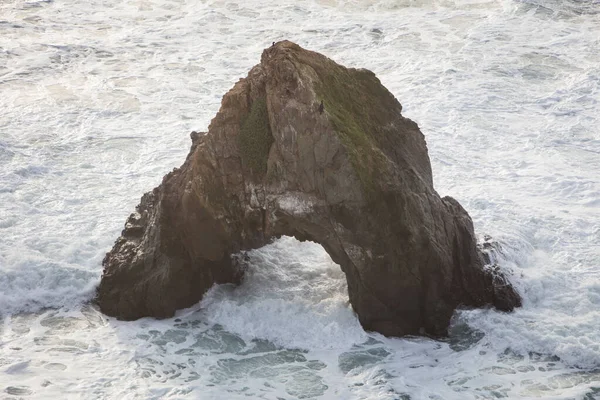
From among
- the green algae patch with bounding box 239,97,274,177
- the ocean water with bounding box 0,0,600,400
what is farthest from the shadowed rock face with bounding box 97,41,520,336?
the ocean water with bounding box 0,0,600,400

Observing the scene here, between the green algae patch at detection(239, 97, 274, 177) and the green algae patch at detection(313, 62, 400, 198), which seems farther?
the green algae patch at detection(239, 97, 274, 177)

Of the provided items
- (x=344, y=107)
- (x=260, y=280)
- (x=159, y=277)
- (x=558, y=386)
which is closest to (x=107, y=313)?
(x=159, y=277)

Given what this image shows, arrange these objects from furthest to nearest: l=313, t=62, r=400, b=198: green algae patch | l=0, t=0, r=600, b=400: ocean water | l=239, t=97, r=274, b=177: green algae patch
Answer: l=239, t=97, r=274, b=177: green algae patch, l=313, t=62, r=400, b=198: green algae patch, l=0, t=0, r=600, b=400: ocean water

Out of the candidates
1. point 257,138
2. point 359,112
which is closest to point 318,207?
point 257,138

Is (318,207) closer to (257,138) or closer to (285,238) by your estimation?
(257,138)

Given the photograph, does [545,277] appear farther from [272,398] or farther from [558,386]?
[272,398]

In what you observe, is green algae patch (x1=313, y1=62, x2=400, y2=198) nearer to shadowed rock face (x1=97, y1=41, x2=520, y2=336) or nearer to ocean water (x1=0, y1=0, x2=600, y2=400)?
shadowed rock face (x1=97, y1=41, x2=520, y2=336)
